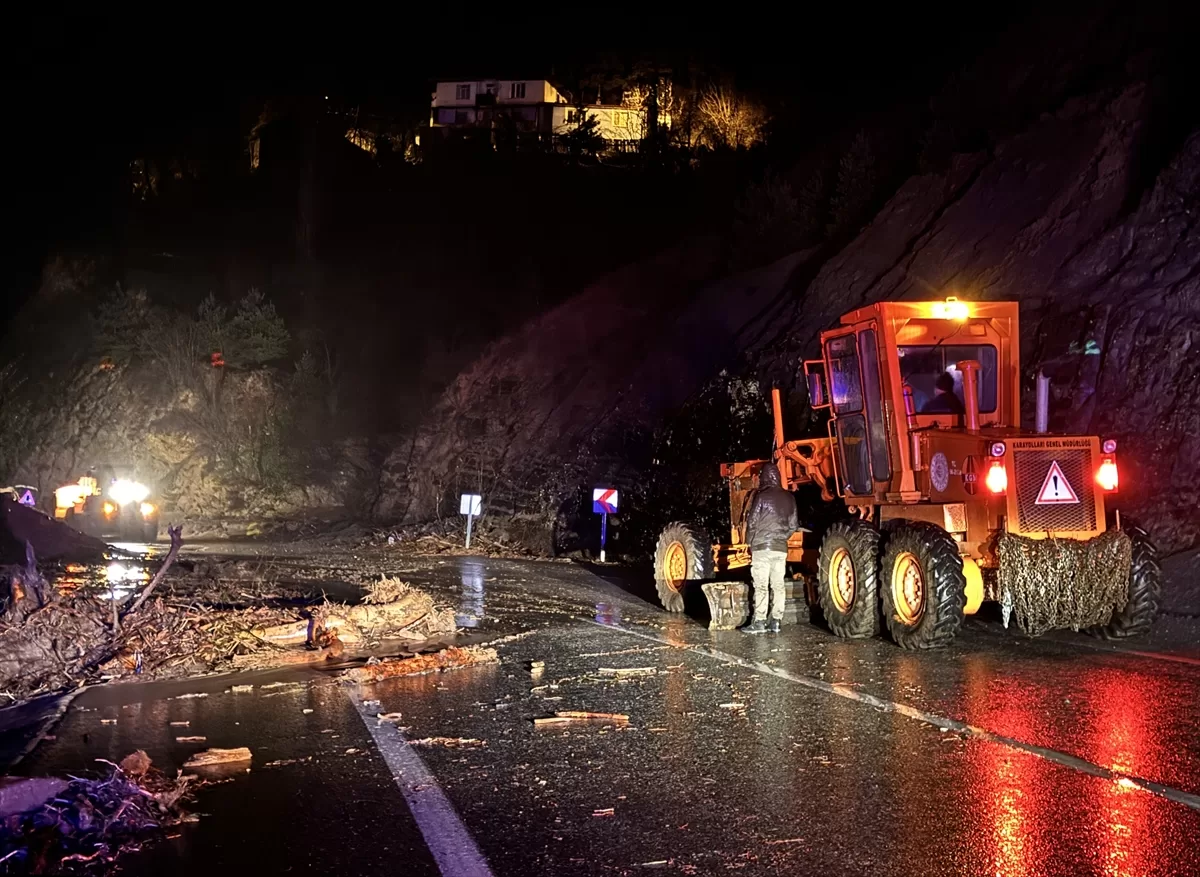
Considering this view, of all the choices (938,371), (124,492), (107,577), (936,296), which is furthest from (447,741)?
(124,492)

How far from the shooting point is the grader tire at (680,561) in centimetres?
1440

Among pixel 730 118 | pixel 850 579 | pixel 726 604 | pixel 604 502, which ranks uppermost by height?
pixel 730 118

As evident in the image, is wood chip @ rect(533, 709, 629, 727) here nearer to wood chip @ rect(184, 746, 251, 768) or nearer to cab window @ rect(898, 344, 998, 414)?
wood chip @ rect(184, 746, 251, 768)

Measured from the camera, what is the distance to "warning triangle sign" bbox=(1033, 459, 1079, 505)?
36.6ft

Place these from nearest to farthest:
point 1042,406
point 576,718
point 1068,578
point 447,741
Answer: point 447,741 < point 576,718 < point 1068,578 < point 1042,406

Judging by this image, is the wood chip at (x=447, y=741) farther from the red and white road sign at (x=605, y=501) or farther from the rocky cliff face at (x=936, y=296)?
the red and white road sign at (x=605, y=501)

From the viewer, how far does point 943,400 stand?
41.6 ft

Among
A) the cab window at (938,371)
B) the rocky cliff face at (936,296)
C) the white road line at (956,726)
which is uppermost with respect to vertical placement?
the rocky cliff face at (936,296)

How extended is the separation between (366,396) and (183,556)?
2066cm

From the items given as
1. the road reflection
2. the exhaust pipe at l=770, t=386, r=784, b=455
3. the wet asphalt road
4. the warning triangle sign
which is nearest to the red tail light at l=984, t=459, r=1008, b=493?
the warning triangle sign

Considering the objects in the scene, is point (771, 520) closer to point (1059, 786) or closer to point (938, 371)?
point (938, 371)

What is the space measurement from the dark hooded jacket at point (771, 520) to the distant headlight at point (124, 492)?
937 inches

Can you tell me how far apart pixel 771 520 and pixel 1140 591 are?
151 inches

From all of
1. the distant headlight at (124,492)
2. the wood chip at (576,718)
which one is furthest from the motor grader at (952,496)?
the distant headlight at (124,492)
